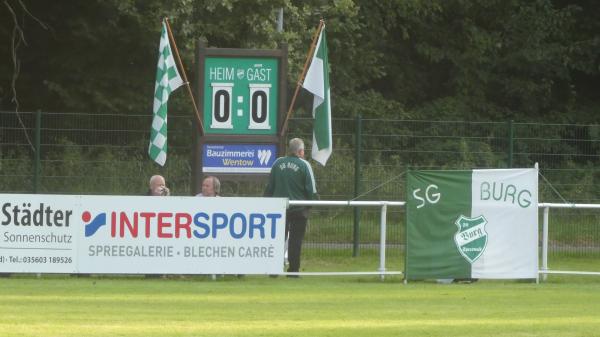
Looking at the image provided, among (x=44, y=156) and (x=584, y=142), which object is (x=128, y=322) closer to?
(x=44, y=156)

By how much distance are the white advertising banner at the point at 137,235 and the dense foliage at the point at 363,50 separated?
424 inches

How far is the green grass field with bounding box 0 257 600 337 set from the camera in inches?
485

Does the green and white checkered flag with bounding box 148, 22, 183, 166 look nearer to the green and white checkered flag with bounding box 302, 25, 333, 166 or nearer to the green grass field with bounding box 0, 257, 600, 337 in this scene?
the green and white checkered flag with bounding box 302, 25, 333, 166

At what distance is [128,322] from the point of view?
1266 centimetres

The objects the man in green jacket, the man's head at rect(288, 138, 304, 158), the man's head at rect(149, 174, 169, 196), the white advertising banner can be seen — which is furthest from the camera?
the man's head at rect(288, 138, 304, 158)

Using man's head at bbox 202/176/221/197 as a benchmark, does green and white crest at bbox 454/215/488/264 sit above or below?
below

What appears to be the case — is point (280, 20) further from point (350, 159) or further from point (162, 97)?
point (162, 97)

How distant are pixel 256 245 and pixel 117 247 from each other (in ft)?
5.62

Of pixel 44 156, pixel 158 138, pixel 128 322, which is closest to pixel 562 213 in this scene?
pixel 158 138

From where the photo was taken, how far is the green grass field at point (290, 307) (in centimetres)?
1233

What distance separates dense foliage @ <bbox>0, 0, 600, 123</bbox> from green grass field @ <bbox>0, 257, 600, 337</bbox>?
37.8ft

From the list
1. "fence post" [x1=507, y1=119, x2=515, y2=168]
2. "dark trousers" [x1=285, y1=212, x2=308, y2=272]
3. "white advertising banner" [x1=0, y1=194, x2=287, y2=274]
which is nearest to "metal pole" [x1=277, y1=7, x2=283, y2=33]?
"fence post" [x1=507, y1=119, x2=515, y2=168]

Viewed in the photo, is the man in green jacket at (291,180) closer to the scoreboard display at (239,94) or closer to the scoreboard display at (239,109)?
the scoreboard display at (239,109)

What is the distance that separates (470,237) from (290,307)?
13.3ft
